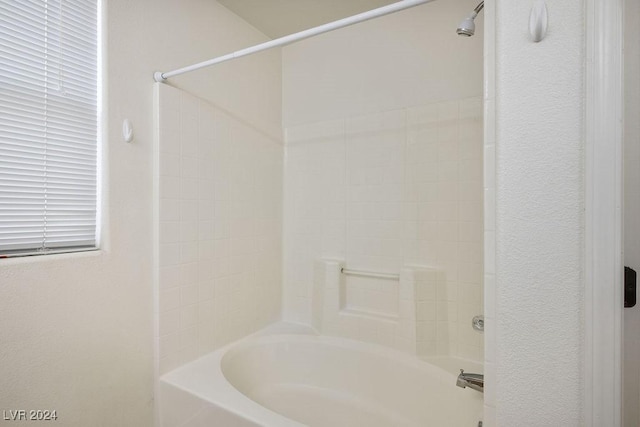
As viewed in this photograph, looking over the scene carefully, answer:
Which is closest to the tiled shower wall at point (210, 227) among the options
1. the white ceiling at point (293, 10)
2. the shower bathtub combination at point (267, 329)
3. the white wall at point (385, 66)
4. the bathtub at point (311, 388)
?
the shower bathtub combination at point (267, 329)

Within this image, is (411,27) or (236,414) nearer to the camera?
(236,414)

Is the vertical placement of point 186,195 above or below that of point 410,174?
below

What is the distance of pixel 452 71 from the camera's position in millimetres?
1672

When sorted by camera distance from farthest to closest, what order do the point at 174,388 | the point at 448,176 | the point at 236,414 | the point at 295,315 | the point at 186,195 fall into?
the point at 295,315, the point at 448,176, the point at 186,195, the point at 174,388, the point at 236,414

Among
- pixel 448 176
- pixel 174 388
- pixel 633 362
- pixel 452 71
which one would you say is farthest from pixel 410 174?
pixel 174 388

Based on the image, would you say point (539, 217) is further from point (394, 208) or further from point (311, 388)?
point (311, 388)

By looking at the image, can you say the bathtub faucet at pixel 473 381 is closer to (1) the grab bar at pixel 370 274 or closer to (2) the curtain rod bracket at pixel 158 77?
(1) the grab bar at pixel 370 274

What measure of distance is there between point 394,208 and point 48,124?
1637mm

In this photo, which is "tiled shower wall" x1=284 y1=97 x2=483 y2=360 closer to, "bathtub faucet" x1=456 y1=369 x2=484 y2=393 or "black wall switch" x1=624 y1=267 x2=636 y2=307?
"bathtub faucet" x1=456 y1=369 x2=484 y2=393

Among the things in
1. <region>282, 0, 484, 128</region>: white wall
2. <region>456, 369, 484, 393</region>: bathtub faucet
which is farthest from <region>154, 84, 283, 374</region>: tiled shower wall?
<region>456, 369, 484, 393</region>: bathtub faucet

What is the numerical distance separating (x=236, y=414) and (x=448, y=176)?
151cm

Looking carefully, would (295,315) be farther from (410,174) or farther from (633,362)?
(633,362)

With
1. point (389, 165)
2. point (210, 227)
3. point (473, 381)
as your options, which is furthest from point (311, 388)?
point (389, 165)

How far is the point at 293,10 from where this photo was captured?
5.98 feet
